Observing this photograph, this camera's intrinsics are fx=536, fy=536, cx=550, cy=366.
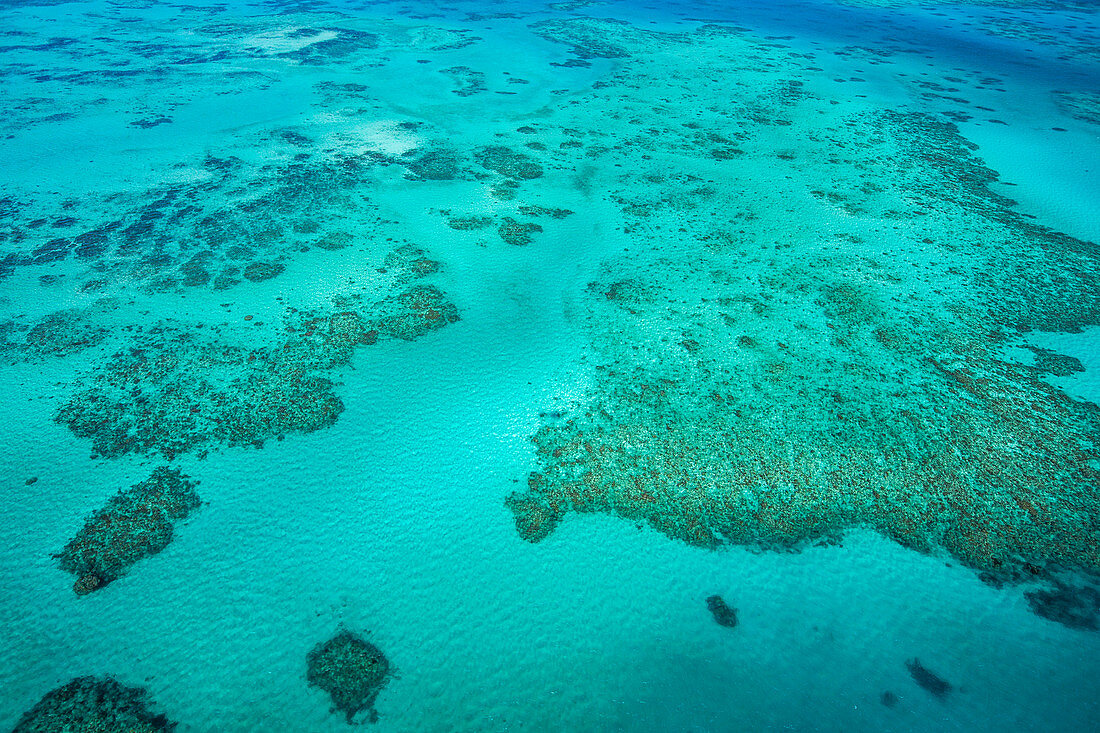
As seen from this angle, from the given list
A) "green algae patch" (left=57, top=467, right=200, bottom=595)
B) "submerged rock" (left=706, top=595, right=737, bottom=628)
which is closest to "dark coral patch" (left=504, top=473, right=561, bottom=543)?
"submerged rock" (left=706, top=595, right=737, bottom=628)

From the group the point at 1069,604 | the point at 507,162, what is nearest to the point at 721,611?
the point at 1069,604

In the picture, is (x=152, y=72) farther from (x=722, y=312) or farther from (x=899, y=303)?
(x=899, y=303)

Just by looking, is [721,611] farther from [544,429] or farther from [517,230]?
[517,230]

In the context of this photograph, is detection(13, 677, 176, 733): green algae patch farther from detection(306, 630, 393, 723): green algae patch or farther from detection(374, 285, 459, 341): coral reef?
detection(374, 285, 459, 341): coral reef

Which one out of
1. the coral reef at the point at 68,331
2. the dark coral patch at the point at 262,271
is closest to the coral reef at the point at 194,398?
the coral reef at the point at 68,331

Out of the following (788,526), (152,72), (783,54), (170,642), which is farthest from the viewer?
(783,54)

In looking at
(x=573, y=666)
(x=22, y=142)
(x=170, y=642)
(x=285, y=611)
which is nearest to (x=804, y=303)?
(x=573, y=666)
